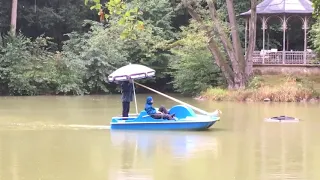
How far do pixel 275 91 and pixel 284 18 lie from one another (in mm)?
5948

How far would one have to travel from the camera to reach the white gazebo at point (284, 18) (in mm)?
30984

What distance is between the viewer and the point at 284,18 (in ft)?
102

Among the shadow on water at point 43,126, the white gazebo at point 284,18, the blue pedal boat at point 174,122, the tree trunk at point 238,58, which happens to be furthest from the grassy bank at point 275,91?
the shadow on water at point 43,126

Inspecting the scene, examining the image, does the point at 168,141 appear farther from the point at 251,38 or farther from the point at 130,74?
the point at 251,38

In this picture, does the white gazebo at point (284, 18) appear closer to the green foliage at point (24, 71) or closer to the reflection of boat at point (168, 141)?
the green foliage at point (24, 71)

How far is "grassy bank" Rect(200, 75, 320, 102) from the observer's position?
2644 centimetres

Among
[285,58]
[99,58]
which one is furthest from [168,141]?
[99,58]

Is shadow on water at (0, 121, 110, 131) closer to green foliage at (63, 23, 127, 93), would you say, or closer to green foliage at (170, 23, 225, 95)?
green foliage at (170, 23, 225, 95)

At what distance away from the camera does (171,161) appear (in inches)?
442

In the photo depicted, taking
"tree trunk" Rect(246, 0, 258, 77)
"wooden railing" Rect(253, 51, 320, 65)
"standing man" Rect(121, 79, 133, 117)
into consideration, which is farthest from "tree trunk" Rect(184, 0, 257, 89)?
"standing man" Rect(121, 79, 133, 117)

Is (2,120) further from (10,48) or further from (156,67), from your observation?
A: (156,67)

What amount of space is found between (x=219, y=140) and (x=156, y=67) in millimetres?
21163

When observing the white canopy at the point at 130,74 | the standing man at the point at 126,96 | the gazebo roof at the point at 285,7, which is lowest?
the standing man at the point at 126,96

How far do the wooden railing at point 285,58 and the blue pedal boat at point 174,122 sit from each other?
16761mm
